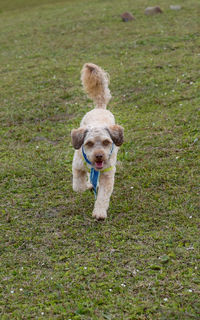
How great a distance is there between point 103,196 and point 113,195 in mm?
535

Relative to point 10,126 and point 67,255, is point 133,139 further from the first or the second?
point 67,255

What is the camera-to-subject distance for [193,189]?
5.33 m

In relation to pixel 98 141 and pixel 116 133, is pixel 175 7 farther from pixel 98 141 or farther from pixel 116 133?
pixel 98 141

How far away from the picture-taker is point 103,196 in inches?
193

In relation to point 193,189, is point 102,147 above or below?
above

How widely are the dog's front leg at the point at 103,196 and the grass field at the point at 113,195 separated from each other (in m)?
0.10

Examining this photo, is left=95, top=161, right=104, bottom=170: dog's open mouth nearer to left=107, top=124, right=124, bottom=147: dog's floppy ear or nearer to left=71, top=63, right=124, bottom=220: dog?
left=71, top=63, right=124, bottom=220: dog

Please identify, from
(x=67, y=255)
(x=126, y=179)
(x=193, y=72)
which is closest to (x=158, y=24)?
(x=193, y=72)

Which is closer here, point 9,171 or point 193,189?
point 193,189

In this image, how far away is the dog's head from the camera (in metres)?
4.70

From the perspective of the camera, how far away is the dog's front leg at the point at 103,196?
4.83 metres

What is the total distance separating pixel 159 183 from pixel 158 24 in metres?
9.24

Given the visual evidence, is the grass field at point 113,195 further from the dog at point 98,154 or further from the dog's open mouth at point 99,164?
the dog's open mouth at point 99,164

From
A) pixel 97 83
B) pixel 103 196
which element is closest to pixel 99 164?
pixel 103 196
